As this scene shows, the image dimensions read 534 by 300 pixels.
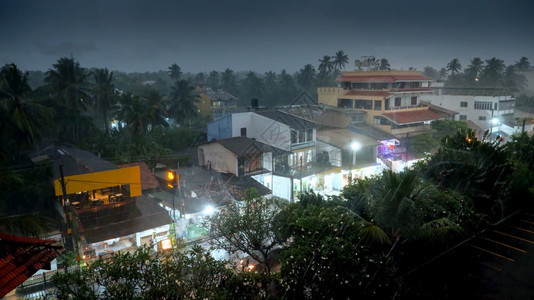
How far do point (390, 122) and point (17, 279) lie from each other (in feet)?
129

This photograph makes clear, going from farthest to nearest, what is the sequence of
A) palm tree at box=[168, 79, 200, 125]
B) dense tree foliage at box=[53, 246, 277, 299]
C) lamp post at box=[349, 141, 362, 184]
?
palm tree at box=[168, 79, 200, 125] < lamp post at box=[349, 141, 362, 184] < dense tree foliage at box=[53, 246, 277, 299]

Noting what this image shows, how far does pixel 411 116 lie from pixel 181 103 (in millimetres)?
29325

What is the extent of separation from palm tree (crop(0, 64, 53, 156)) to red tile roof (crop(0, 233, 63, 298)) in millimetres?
22990

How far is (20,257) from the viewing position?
762 centimetres

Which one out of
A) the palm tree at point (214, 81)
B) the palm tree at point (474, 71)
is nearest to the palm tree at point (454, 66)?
the palm tree at point (474, 71)

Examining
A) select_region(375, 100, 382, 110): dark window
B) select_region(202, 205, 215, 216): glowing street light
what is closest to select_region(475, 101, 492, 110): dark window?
select_region(375, 100, 382, 110): dark window


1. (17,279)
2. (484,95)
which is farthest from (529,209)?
(484,95)

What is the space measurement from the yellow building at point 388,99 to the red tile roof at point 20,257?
37.7 m

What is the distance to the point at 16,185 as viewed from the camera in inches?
982

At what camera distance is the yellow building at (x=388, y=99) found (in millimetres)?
41594

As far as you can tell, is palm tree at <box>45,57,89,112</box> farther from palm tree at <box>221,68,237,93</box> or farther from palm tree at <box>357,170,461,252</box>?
palm tree at <box>221,68,237,93</box>

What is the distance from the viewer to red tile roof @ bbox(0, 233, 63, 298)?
7.03 metres

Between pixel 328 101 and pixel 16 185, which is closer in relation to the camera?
pixel 16 185

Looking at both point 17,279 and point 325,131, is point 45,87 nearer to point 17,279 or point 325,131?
point 325,131
